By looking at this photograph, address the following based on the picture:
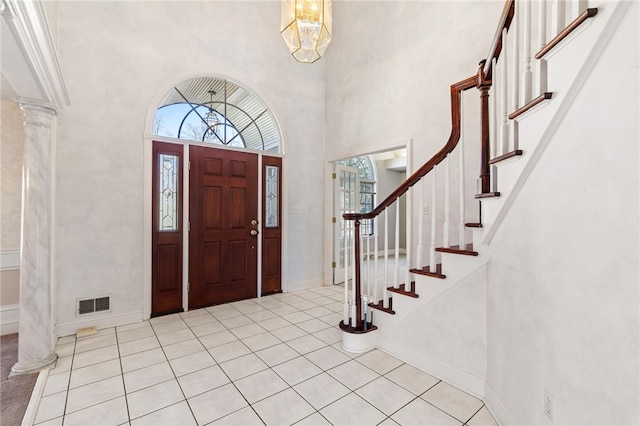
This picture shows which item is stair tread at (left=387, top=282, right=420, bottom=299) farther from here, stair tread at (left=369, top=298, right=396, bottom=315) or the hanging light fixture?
the hanging light fixture

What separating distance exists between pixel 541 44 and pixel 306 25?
1.80m

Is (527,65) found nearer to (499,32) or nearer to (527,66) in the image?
(527,66)

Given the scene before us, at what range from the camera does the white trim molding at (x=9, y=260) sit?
3.08m

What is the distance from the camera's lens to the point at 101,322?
3.16m

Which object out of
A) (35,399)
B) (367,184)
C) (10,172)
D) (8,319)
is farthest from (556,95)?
(367,184)

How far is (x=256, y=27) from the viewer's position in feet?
13.9

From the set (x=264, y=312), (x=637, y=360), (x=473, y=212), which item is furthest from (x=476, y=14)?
(x=264, y=312)

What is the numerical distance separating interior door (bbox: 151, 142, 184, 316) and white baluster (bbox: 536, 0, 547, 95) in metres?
3.62

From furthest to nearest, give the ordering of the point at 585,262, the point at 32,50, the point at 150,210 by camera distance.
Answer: the point at 150,210 → the point at 32,50 → the point at 585,262

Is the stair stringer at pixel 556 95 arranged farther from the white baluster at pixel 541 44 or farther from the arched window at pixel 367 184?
the arched window at pixel 367 184

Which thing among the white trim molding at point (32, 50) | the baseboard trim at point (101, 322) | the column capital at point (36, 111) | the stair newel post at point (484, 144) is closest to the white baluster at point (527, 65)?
the stair newel post at point (484, 144)

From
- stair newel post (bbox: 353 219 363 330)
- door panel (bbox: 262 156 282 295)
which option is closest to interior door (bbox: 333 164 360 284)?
door panel (bbox: 262 156 282 295)

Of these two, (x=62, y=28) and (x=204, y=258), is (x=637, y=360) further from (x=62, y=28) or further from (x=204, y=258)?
(x=62, y=28)

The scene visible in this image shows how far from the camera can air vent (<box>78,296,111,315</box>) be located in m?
3.09
